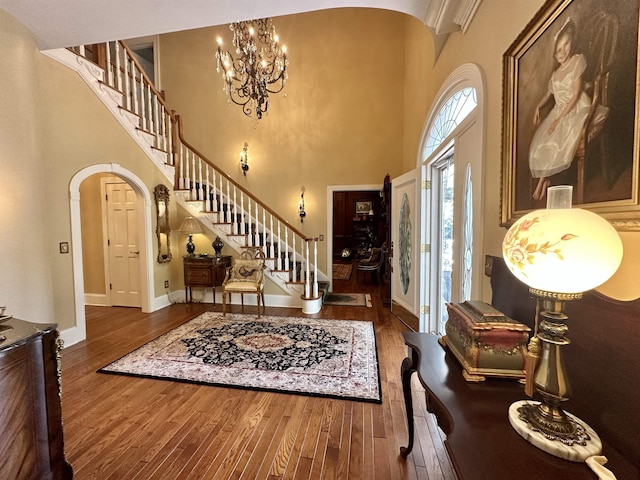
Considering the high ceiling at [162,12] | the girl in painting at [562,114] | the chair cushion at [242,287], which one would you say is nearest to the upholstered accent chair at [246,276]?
the chair cushion at [242,287]

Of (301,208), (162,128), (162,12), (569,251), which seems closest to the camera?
(569,251)

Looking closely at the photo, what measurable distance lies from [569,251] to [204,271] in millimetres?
4991

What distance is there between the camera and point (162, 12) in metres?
2.42

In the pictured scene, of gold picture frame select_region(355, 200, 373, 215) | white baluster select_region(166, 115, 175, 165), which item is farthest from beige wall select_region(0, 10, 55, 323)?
gold picture frame select_region(355, 200, 373, 215)

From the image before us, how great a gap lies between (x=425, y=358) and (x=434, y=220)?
8.20 feet

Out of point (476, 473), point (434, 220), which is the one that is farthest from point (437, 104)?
point (476, 473)

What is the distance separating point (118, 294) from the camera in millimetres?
5020

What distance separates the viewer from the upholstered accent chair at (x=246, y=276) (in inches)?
175

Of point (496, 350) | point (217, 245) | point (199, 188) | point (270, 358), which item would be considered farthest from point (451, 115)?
point (199, 188)

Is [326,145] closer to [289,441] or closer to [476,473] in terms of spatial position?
[289,441]

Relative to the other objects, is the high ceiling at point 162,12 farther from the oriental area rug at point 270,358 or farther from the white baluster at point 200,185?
the oriental area rug at point 270,358

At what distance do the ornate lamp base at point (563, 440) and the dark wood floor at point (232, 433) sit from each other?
3.80 ft

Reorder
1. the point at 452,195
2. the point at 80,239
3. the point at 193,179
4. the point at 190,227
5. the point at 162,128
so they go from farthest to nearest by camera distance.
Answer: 1. the point at 193,179
2. the point at 162,128
3. the point at 190,227
4. the point at 80,239
5. the point at 452,195

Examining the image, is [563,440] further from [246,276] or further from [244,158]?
[244,158]
